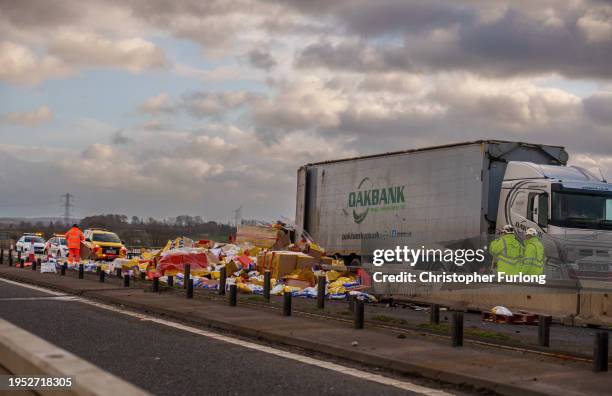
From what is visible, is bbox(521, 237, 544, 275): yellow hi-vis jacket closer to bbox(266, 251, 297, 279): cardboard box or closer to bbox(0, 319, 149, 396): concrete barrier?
bbox(266, 251, 297, 279): cardboard box

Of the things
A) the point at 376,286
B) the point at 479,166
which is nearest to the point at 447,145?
the point at 479,166

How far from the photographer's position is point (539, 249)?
18625mm

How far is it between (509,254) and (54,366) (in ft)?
51.0

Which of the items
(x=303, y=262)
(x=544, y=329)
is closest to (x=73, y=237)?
(x=303, y=262)

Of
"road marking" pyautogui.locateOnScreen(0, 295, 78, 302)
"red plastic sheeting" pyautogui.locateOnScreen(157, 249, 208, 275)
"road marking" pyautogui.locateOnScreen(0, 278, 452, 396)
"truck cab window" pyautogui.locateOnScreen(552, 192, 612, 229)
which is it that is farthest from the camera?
"red plastic sheeting" pyautogui.locateOnScreen(157, 249, 208, 275)

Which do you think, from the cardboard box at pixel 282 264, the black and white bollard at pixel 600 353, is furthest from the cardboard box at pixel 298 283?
the black and white bollard at pixel 600 353

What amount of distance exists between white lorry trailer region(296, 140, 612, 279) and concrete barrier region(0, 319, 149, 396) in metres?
14.6

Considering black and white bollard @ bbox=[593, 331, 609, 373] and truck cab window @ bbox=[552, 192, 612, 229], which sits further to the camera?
truck cab window @ bbox=[552, 192, 612, 229]

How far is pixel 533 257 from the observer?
734 inches

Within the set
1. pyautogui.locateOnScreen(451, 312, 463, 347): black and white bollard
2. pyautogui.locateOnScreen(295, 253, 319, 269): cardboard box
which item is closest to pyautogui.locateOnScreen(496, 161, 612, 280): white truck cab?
pyautogui.locateOnScreen(295, 253, 319, 269): cardboard box

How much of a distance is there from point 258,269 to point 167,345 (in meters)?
16.1

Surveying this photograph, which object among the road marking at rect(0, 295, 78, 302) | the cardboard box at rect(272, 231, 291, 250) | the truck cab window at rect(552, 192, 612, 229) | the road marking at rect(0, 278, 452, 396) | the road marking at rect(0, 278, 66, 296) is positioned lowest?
the road marking at rect(0, 278, 452, 396)

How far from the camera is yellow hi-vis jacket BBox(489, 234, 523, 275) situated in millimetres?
18828

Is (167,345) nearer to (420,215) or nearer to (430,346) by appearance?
(430,346)
